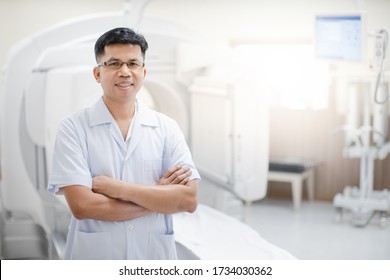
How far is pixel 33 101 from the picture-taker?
7.93 ft

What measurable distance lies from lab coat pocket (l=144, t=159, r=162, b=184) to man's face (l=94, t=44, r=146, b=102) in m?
0.21

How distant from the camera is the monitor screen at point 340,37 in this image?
7.61 feet

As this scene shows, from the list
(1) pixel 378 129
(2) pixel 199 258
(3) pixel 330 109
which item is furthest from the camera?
(1) pixel 378 129

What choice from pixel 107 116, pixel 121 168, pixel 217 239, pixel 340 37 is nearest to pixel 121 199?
pixel 121 168

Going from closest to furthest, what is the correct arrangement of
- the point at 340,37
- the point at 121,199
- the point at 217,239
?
the point at 121,199 < the point at 217,239 < the point at 340,37

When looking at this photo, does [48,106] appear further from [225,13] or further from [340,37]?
[340,37]

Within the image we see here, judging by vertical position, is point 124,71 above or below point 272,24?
below

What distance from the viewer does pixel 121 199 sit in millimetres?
1757

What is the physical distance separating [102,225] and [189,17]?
3.23 feet

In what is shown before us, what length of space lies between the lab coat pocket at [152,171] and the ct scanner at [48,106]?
462mm

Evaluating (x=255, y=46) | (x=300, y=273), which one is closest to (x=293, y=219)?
(x=300, y=273)

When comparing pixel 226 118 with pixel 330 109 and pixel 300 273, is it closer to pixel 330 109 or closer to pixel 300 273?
pixel 330 109

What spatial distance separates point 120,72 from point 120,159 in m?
0.27

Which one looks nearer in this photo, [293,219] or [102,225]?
[102,225]
